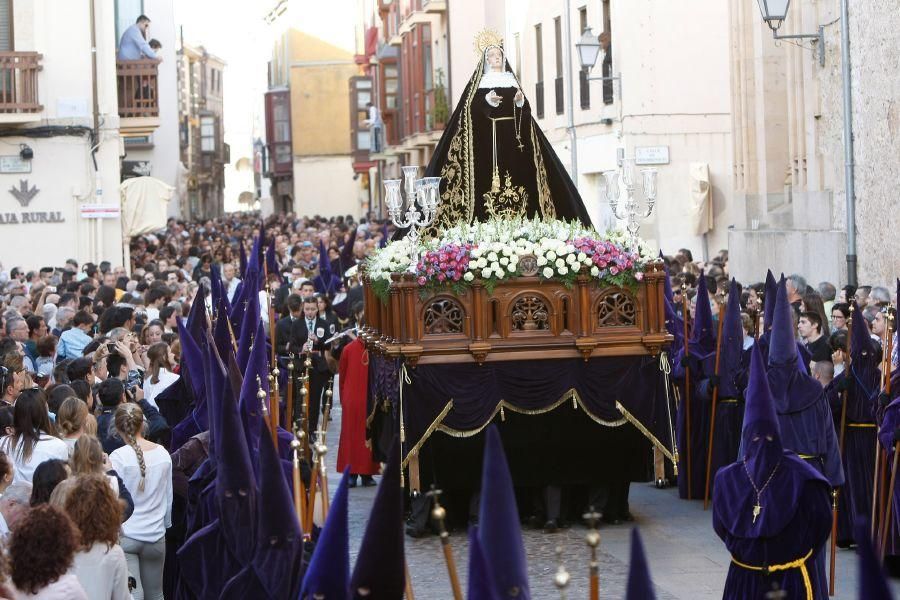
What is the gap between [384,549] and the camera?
196 inches

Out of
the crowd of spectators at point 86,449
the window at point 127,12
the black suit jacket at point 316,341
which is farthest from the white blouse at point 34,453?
the window at point 127,12

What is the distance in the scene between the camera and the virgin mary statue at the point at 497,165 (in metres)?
12.5

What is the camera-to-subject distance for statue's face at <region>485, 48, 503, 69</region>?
41.5ft

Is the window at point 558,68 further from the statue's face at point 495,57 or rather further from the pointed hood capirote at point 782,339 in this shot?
the pointed hood capirote at point 782,339

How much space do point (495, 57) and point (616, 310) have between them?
242 cm

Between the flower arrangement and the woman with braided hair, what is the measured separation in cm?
313

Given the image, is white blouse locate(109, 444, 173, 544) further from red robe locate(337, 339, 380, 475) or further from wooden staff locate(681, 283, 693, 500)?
wooden staff locate(681, 283, 693, 500)

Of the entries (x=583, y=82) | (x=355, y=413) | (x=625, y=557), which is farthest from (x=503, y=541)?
(x=583, y=82)

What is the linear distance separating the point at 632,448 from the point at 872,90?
7867 mm

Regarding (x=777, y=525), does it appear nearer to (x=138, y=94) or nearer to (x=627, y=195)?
(x=627, y=195)

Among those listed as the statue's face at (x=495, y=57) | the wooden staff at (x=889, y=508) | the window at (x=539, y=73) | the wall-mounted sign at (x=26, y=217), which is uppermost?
the window at (x=539, y=73)

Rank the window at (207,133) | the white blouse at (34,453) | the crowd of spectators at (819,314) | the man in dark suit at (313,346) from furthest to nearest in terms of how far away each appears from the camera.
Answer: the window at (207,133)
the man in dark suit at (313,346)
the crowd of spectators at (819,314)
the white blouse at (34,453)

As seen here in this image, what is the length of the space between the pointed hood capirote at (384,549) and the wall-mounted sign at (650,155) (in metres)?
23.0

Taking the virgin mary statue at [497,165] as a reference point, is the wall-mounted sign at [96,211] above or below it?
above
